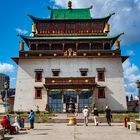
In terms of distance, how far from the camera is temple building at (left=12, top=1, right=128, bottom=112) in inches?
1677

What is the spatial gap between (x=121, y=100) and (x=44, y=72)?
12.1 meters

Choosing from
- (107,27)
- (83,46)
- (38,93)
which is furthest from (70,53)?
(107,27)

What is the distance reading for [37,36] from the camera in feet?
160

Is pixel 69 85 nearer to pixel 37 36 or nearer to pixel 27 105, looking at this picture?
pixel 27 105

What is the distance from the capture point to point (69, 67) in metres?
45.2

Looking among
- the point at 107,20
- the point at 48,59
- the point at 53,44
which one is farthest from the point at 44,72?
the point at 107,20

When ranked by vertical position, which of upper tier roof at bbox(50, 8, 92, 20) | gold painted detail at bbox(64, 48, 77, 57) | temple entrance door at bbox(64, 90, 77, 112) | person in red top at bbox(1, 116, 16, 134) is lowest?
person in red top at bbox(1, 116, 16, 134)

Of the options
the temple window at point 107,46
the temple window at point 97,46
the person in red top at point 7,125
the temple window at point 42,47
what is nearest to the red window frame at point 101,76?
the temple window at point 97,46

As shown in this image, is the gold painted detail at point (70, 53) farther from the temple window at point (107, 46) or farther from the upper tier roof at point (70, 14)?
the upper tier roof at point (70, 14)

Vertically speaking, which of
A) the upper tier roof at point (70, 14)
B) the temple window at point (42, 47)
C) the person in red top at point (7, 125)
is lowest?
the person in red top at point (7, 125)

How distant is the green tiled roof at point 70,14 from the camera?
5194 centimetres

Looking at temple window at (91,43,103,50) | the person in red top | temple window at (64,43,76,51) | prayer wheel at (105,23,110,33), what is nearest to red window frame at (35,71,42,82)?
temple window at (64,43,76,51)

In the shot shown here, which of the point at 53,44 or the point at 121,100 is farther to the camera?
the point at 53,44

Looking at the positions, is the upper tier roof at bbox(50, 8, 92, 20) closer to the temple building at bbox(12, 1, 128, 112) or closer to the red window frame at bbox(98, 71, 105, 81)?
the temple building at bbox(12, 1, 128, 112)
